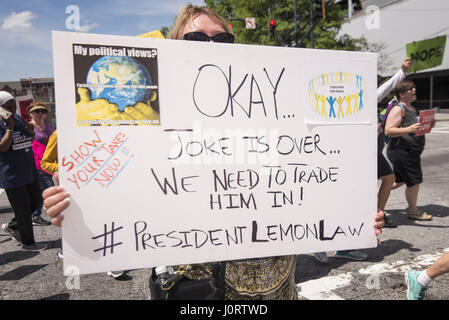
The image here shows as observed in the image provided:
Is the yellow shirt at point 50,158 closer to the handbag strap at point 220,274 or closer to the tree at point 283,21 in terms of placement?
the handbag strap at point 220,274

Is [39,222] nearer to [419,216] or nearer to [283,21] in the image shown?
[419,216]

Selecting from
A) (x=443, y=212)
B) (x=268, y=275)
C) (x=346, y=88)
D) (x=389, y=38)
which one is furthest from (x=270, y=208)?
(x=389, y=38)

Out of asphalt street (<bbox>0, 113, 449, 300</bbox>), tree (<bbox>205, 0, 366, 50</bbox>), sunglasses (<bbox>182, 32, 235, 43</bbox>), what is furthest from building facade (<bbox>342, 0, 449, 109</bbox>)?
sunglasses (<bbox>182, 32, 235, 43</bbox>)

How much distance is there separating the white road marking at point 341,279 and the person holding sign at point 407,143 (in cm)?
121

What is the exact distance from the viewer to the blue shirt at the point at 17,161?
394 centimetres

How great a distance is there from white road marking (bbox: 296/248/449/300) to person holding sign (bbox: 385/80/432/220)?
121cm

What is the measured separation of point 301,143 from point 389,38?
3380cm

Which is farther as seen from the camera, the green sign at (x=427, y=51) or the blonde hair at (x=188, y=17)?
the green sign at (x=427, y=51)

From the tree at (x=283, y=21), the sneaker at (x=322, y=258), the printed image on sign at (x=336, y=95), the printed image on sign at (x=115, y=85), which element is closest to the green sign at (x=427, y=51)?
the sneaker at (x=322, y=258)

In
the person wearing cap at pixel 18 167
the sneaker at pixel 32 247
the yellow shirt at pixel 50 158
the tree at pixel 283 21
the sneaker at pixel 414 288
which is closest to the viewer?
the sneaker at pixel 414 288

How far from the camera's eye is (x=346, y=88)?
5.00 ft

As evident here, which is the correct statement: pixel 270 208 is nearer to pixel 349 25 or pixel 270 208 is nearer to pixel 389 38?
pixel 389 38

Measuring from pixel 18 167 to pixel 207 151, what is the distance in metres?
3.65

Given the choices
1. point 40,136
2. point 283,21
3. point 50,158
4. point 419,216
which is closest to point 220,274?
point 50,158
